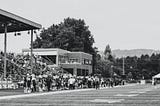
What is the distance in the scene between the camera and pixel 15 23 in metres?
50.4

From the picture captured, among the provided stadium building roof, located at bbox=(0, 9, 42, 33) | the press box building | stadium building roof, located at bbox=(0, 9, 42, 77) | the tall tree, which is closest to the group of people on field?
stadium building roof, located at bbox=(0, 9, 42, 77)

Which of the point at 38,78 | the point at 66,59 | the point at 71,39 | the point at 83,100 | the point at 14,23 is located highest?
the point at 71,39

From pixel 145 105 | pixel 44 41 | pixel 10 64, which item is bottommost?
pixel 145 105

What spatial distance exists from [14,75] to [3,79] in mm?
7188

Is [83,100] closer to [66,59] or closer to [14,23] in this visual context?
[14,23]

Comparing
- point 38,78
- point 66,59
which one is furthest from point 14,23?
point 66,59

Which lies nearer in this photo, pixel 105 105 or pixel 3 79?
pixel 105 105

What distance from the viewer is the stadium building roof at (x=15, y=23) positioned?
44.7m

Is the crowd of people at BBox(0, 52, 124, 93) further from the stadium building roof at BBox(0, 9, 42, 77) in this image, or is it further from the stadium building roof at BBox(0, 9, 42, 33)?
the stadium building roof at BBox(0, 9, 42, 33)

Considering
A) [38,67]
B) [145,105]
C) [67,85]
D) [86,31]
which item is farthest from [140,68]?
[145,105]

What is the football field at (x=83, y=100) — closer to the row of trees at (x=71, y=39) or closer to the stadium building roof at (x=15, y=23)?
the stadium building roof at (x=15, y=23)

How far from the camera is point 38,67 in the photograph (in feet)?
202

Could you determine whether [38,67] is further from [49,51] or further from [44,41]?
[44,41]

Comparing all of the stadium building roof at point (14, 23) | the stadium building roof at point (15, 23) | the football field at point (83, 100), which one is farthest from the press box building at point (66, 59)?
the football field at point (83, 100)
